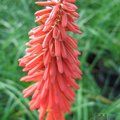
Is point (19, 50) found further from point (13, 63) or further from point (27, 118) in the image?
point (27, 118)

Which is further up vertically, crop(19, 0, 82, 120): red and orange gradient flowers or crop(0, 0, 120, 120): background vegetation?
crop(19, 0, 82, 120): red and orange gradient flowers

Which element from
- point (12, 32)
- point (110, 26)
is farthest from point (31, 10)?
point (110, 26)

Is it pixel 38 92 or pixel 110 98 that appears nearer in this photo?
pixel 38 92

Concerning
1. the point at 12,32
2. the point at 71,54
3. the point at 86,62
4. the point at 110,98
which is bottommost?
the point at 110,98

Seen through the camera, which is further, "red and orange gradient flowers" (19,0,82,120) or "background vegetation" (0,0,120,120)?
"background vegetation" (0,0,120,120)
